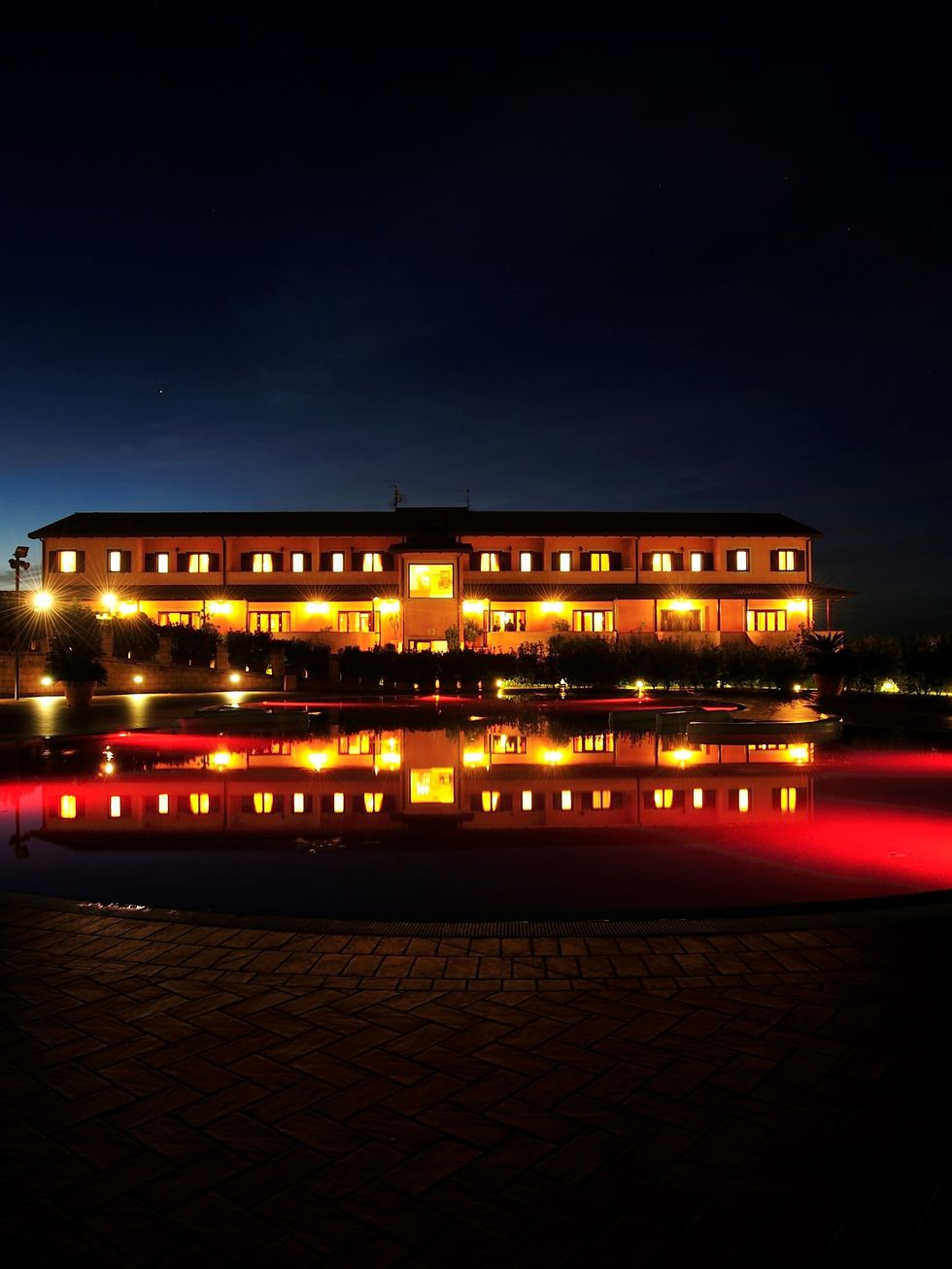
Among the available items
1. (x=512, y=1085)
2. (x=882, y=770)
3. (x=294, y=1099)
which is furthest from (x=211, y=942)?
(x=882, y=770)

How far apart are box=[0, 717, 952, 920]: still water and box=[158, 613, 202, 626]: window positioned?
87.6 feet

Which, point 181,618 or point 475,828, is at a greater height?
point 181,618

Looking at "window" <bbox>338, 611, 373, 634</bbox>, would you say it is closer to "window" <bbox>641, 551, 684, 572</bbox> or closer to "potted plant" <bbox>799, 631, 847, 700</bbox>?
"window" <bbox>641, 551, 684, 572</bbox>

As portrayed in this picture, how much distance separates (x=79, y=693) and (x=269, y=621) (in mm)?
18046

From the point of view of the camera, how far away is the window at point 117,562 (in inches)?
1585

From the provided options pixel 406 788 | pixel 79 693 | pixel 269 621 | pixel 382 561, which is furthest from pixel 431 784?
pixel 382 561

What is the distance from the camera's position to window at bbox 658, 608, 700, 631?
40375 millimetres

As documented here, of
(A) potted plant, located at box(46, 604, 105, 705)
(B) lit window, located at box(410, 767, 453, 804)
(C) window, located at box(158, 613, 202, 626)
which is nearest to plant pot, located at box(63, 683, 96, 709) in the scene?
(A) potted plant, located at box(46, 604, 105, 705)

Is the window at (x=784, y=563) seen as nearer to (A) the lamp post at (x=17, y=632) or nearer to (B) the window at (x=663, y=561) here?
(B) the window at (x=663, y=561)

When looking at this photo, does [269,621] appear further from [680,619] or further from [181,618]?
[680,619]

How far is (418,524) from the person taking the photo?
42.4m

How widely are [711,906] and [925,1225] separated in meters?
2.98

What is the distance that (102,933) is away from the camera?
15.1 ft

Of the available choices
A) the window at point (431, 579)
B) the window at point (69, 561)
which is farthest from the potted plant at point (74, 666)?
the window at point (69, 561)
